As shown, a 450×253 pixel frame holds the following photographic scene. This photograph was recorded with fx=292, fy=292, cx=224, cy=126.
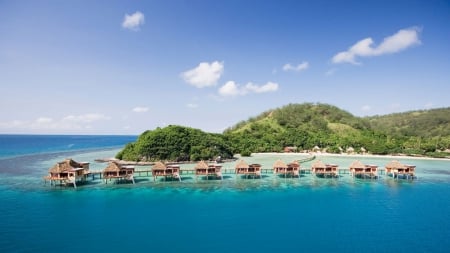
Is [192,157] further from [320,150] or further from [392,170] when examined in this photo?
[320,150]

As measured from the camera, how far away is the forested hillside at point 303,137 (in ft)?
162

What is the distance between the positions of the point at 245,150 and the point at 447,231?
47898mm

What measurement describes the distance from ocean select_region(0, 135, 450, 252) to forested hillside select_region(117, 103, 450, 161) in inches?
710

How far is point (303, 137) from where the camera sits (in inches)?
3056

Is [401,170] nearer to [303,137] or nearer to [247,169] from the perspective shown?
[247,169]

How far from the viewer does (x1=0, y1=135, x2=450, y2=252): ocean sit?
51.0 ft

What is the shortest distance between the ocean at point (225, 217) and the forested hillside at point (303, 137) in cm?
1803

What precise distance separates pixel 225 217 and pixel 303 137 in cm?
6147

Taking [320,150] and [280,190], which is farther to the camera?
[320,150]

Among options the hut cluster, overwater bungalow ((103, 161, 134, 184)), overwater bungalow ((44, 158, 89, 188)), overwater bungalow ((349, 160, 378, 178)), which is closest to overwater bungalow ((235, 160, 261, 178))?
the hut cluster

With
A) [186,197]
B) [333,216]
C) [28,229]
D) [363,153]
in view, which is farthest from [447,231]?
[363,153]

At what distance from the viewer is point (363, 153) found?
69.4 meters

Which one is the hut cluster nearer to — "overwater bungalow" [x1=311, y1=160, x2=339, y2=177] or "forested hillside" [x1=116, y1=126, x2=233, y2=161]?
"overwater bungalow" [x1=311, y1=160, x2=339, y2=177]

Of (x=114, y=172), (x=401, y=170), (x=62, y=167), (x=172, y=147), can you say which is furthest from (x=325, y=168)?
(x=62, y=167)
